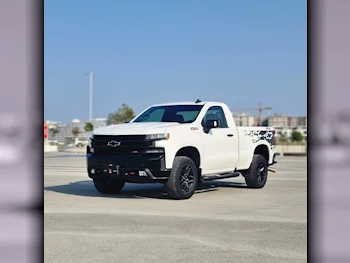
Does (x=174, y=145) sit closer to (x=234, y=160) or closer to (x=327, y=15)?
(x=234, y=160)

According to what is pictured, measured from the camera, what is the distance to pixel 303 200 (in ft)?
26.4

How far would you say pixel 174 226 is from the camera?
18.5 ft

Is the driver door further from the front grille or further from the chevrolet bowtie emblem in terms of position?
the chevrolet bowtie emblem

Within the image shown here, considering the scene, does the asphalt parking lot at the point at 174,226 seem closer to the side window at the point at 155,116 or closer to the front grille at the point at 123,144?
the front grille at the point at 123,144

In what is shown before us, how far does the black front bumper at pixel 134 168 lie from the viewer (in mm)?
7566

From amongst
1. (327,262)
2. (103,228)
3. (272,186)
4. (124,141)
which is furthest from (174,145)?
(327,262)

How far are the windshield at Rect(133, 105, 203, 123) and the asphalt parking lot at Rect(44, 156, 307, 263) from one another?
126cm

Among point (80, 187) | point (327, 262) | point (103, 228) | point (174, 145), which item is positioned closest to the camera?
point (327, 262)

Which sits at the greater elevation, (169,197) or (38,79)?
(38,79)

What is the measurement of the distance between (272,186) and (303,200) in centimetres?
231

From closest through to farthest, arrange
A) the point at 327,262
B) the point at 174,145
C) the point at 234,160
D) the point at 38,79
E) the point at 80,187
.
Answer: the point at 327,262 → the point at 38,79 → the point at 174,145 → the point at 234,160 → the point at 80,187

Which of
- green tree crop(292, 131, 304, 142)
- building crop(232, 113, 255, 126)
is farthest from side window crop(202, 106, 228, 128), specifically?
green tree crop(292, 131, 304, 142)

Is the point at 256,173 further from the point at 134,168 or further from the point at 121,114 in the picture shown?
the point at 121,114

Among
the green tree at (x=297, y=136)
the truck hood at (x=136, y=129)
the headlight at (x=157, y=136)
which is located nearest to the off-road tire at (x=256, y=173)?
the truck hood at (x=136, y=129)
